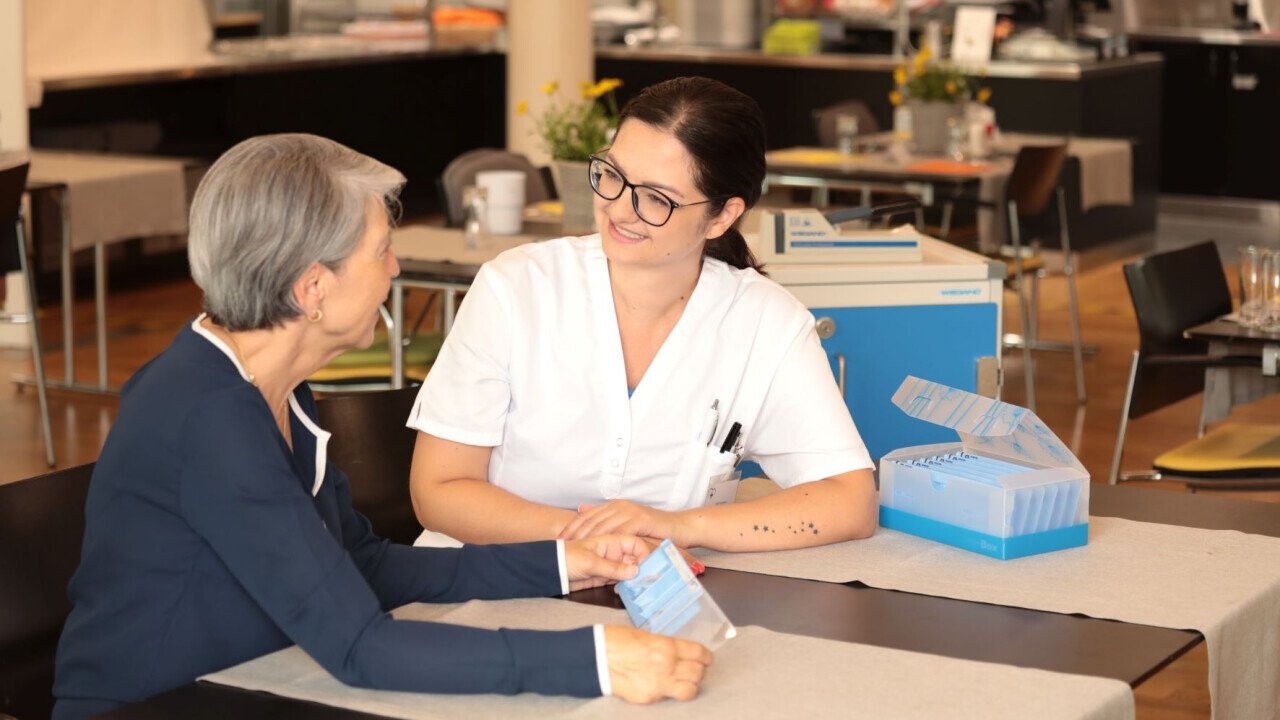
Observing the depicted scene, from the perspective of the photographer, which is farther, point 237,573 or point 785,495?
point 785,495

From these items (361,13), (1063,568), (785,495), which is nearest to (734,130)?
(785,495)

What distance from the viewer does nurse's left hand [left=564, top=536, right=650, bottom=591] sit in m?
1.96

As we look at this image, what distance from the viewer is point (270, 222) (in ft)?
5.71

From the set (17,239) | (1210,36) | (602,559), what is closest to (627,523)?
(602,559)

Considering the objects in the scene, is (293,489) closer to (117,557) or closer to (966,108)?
(117,557)

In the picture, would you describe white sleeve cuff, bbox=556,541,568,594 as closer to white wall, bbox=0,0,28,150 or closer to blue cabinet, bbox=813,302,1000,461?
blue cabinet, bbox=813,302,1000,461

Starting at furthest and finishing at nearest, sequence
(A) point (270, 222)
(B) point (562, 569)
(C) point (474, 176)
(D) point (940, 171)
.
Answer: (D) point (940, 171) → (C) point (474, 176) → (B) point (562, 569) → (A) point (270, 222)

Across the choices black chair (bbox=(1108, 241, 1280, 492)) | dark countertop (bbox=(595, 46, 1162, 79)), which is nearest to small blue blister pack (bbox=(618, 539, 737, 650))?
black chair (bbox=(1108, 241, 1280, 492))

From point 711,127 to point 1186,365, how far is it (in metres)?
2.24

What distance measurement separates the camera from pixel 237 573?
1.69m

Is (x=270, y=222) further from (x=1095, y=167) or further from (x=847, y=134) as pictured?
(x=1095, y=167)

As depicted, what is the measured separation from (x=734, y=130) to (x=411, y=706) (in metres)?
0.99

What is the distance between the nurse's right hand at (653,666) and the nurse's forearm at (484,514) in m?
0.53

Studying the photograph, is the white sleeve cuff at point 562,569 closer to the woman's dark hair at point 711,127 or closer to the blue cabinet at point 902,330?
the woman's dark hair at point 711,127
